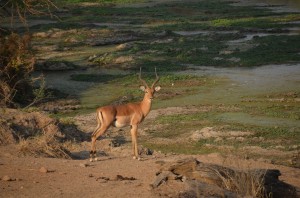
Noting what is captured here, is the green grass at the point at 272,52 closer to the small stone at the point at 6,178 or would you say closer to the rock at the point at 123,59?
the rock at the point at 123,59

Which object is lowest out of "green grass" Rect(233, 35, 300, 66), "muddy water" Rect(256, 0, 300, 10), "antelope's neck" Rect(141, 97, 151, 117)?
"green grass" Rect(233, 35, 300, 66)

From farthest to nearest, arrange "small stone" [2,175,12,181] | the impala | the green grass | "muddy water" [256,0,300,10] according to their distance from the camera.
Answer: "muddy water" [256,0,300,10] < the green grass < the impala < "small stone" [2,175,12,181]

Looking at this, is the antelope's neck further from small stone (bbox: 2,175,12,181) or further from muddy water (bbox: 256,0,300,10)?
muddy water (bbox: 256,0,300,10)

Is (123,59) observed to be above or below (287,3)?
below

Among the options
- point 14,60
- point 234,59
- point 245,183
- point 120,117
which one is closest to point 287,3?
point 234,59

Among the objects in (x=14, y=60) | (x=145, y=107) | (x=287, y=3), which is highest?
(x=145, y=107)

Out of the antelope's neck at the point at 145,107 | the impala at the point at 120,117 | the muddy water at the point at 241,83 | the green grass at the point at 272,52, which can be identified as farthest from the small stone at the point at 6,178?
the green grass at the point at 272,52

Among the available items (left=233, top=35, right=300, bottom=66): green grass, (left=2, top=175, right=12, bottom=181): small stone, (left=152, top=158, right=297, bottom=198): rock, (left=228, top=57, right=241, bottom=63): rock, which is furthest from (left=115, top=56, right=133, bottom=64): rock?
(left=2, top=175, right=12, bottom=181): small stone

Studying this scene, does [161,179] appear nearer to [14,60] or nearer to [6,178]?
[6,178]

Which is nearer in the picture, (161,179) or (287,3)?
(161,179)

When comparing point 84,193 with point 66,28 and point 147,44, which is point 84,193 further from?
point 66,28

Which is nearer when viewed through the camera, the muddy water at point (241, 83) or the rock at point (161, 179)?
the rock at point (161, 179)

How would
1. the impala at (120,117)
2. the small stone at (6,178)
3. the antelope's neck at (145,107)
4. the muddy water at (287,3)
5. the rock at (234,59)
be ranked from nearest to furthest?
the small stone at (6,178)
the impala at (120,117)
the antelope's neck at (145,107)
the rock at (234,59)
the muddy water at (287,3)

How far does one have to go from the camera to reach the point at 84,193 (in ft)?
28.8
